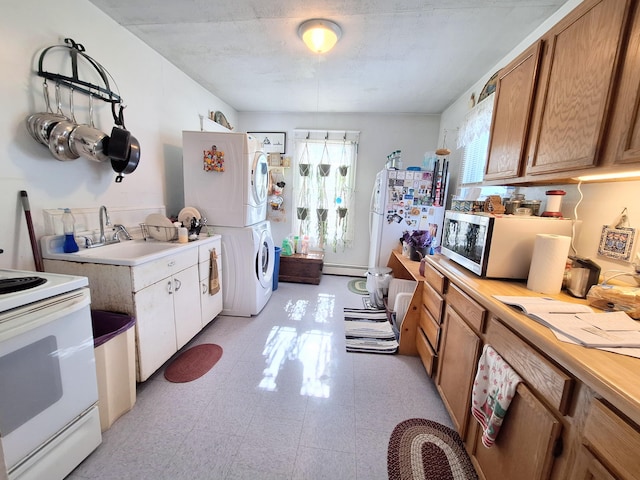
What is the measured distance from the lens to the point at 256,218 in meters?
2.81

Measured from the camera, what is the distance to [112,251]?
1927 millimetres

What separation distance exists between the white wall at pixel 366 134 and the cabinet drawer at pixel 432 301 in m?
2.18

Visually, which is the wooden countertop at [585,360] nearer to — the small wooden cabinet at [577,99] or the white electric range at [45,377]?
the small wooden cabinet at [577,99]

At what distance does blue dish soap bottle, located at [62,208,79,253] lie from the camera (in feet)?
5.35

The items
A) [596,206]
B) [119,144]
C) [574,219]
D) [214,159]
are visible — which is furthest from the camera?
[214,159]

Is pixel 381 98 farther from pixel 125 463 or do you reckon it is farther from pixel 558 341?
pixel 125 463

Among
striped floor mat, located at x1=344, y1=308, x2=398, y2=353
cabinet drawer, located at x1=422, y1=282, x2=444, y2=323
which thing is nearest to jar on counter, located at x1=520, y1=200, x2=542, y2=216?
cabinet drawer, located at x1=422, y1=282, x2=444, y2=323

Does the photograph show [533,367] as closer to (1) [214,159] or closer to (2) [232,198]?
(2) [232,198]


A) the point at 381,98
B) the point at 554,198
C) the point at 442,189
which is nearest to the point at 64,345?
the point at 554,198

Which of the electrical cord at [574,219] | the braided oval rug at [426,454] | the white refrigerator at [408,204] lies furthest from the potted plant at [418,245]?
the braided oval rug at [426,454]

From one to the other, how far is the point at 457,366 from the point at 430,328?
0.47 metres

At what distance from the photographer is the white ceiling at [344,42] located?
1.70 meters

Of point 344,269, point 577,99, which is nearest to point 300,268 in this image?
point 344,269

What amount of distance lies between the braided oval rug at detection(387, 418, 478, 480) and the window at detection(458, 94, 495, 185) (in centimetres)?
210
